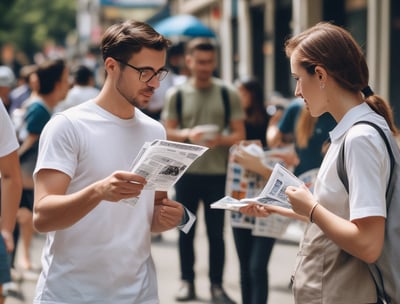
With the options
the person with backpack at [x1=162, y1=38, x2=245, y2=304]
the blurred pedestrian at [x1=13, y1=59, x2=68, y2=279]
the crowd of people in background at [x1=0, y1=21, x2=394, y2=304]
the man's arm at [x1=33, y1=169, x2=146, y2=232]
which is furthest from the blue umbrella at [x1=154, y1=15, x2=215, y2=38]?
the man's arm at [x1=33, y1=169, x2=146, y2=232]

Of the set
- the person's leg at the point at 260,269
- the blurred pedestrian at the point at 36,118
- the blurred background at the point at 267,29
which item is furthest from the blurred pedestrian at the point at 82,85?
the person's leg at the point at 260,269

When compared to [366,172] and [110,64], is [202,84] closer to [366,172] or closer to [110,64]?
[110,64]

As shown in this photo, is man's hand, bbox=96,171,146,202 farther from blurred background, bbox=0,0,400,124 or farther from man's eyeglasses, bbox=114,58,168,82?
blurred background, bbox=0,0,400,124

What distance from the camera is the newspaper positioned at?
2777 millimetres

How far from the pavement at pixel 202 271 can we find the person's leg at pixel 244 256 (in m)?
0.88

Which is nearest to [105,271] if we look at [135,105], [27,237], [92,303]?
[92,303]

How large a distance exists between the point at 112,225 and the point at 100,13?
2087 inches

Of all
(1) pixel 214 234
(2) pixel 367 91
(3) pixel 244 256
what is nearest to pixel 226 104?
(1) pixel 214 234

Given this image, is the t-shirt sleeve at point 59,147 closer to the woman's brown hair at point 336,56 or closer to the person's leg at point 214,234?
the woman's brown hair at point 336,56

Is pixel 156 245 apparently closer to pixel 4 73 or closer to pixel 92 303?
pixel 4 73

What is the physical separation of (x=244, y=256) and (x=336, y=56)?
3.19 meters

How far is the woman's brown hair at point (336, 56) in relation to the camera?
9.43 ft

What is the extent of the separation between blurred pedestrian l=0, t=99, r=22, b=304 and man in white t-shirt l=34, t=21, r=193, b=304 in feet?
2.42

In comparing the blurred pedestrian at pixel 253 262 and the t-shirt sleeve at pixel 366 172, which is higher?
the t-shirt sleeve at pixel 366 172
